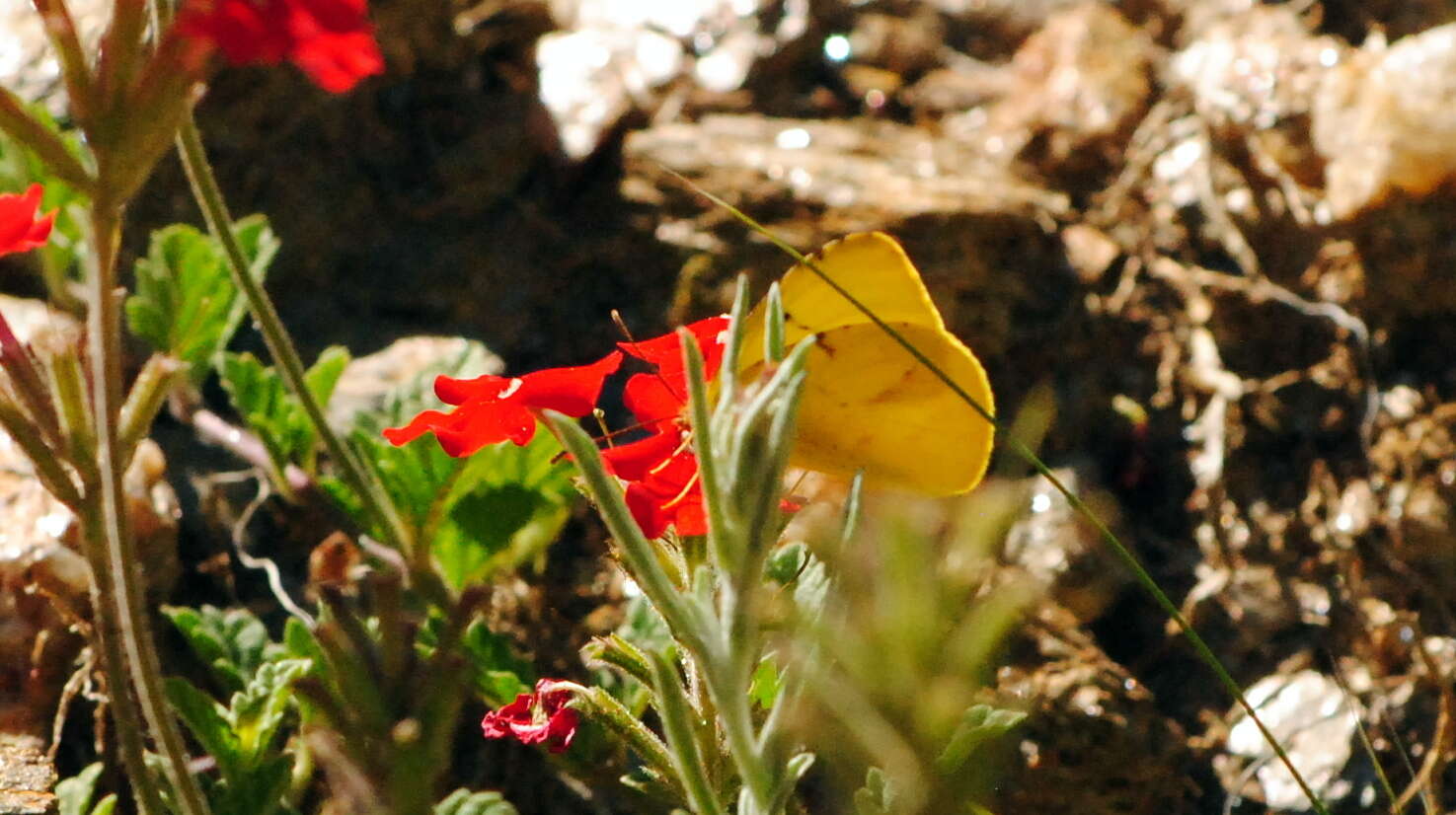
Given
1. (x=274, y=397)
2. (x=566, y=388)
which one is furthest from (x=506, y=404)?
(x=274, y=397)

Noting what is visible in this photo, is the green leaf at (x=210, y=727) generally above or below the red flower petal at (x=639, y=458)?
below

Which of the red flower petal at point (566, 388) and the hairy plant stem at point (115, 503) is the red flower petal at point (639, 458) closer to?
the red flower petal at point (566, 388)

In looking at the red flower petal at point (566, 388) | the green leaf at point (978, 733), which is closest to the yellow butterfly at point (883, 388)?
the red flower petal at point (566, 388)

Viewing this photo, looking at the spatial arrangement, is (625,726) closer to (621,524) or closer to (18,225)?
(621,524)

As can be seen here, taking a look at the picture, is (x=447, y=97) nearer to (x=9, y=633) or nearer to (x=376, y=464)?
(x=376, y=464)

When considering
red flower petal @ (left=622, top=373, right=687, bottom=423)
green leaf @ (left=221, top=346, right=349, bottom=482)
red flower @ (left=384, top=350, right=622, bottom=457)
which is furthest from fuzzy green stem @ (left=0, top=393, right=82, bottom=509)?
green leaf @ (left=221, top=346, right=349, bottom=482)
